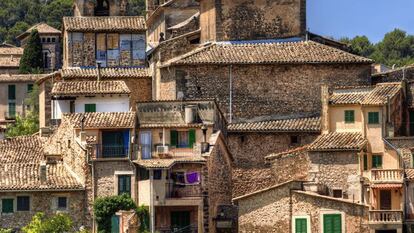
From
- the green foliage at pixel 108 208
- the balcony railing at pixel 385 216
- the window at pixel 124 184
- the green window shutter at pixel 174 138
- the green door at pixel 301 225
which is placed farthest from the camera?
the green window shutter at pixel 174 138

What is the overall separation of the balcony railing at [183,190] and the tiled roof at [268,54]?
32.4ft

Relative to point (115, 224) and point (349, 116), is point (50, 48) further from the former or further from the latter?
point (115, 224)

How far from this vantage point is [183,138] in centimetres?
6988

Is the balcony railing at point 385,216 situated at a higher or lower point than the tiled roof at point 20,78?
lower

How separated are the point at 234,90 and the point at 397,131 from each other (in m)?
8.42

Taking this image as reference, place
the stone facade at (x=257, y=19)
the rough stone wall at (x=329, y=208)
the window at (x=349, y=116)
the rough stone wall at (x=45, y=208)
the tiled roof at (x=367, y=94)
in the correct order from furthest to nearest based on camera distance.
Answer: the stone facade at (x=257, y=19) < the window at (x=349, y=116) < the tiled roof at (x=367, y=94) < the rough stone wall at (x=45, y=208) < the rough stone wall at (x=329, y=208)

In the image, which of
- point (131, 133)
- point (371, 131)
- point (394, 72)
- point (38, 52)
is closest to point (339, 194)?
point (371, 131)

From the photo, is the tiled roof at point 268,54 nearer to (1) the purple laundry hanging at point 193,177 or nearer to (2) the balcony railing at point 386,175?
(2) the balcony railing at point 386,175

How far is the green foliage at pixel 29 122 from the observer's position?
8831 cm

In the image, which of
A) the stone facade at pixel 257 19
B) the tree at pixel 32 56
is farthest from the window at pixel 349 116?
the tree at pixel 32 56

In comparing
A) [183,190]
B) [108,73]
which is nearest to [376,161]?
[183,190]

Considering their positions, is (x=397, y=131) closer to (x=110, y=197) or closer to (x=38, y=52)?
(x=110, y=197)

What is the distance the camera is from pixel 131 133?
2758 inches

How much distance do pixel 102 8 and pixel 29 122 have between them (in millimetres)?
10333
